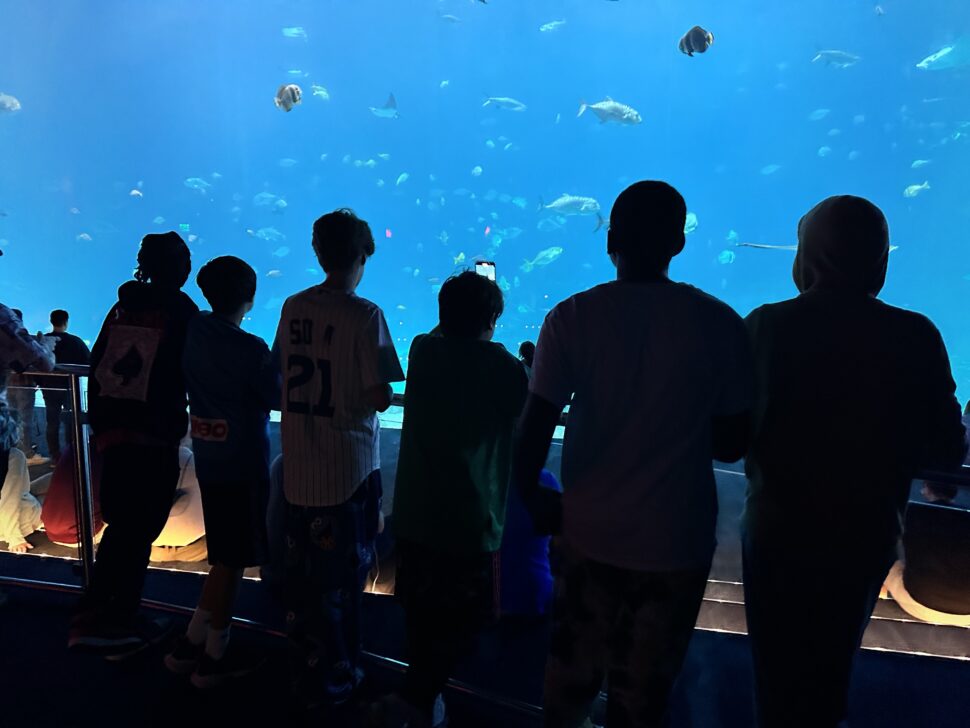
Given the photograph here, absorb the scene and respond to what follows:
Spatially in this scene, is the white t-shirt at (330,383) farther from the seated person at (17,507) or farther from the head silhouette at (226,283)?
the seated person at (17,507)

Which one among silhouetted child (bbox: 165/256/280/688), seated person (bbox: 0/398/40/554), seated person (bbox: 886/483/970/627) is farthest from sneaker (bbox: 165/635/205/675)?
seated person (bbox: 886/483/970/627)

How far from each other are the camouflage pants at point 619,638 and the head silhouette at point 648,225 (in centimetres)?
61

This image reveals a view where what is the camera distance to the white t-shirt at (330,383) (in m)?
1.58

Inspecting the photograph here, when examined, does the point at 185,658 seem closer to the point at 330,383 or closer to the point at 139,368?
the point at 139,368

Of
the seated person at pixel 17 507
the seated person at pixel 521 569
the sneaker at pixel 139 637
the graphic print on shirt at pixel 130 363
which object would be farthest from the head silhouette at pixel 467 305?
the seated person at pixel 17 507

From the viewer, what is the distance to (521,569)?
2.22 metres

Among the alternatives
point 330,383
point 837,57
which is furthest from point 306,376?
point 837,57

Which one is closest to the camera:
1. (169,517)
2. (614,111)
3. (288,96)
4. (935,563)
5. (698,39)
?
(935,563)

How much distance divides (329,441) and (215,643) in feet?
2.75

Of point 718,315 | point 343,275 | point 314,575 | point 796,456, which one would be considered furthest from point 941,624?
point 343,275

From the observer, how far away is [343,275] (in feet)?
→ 5.39

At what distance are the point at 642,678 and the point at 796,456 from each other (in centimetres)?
53

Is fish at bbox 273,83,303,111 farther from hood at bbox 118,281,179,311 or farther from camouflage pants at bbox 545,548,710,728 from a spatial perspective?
camouflage pants at bbox 545,548,710,728

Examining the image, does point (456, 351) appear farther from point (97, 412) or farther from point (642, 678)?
point (97, 412)
